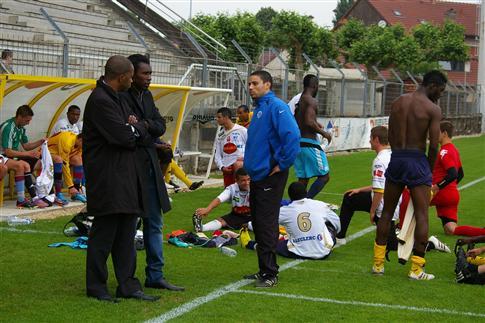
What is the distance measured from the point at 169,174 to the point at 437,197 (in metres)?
5.45

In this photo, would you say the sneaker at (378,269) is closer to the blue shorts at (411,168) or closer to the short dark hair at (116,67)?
the blue shorts at (411,168)

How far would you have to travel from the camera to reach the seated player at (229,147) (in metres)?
13.5

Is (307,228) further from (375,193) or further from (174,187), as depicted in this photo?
(174,187)

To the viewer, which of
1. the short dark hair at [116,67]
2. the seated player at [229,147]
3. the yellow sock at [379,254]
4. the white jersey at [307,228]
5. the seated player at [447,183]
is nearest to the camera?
the short dark hair at [116,67]

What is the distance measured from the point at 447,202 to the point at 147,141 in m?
5.62

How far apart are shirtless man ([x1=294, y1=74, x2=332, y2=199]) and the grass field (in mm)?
1714

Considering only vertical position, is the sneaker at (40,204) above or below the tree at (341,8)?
below

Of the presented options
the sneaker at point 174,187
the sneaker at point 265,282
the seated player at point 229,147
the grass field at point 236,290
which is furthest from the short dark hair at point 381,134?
the sneaker at point 174,187

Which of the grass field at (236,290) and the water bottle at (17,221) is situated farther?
the water bottle at (17,221)

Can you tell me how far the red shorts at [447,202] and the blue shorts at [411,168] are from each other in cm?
312

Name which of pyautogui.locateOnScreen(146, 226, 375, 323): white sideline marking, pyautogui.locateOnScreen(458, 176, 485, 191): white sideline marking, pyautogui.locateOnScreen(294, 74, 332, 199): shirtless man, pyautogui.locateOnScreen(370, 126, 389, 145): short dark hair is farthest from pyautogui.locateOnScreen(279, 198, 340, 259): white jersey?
pyautogui.locateOnScreen(458, 176, 485, 191): white sideline marking

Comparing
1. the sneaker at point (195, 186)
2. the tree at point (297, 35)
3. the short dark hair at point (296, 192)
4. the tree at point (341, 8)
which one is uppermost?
the tree at point (341, 8)

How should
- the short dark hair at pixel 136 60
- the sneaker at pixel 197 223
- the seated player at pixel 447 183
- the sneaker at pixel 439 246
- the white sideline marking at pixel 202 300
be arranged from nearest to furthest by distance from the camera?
the white sideline marking at pixel 202 300, the short dark hair at pixel 136 60, the sneaker at pixel 439 246, the sneaker at pixel 197 223, the seated player at pixel 447 183

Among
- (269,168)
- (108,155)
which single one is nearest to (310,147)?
(269,168)
